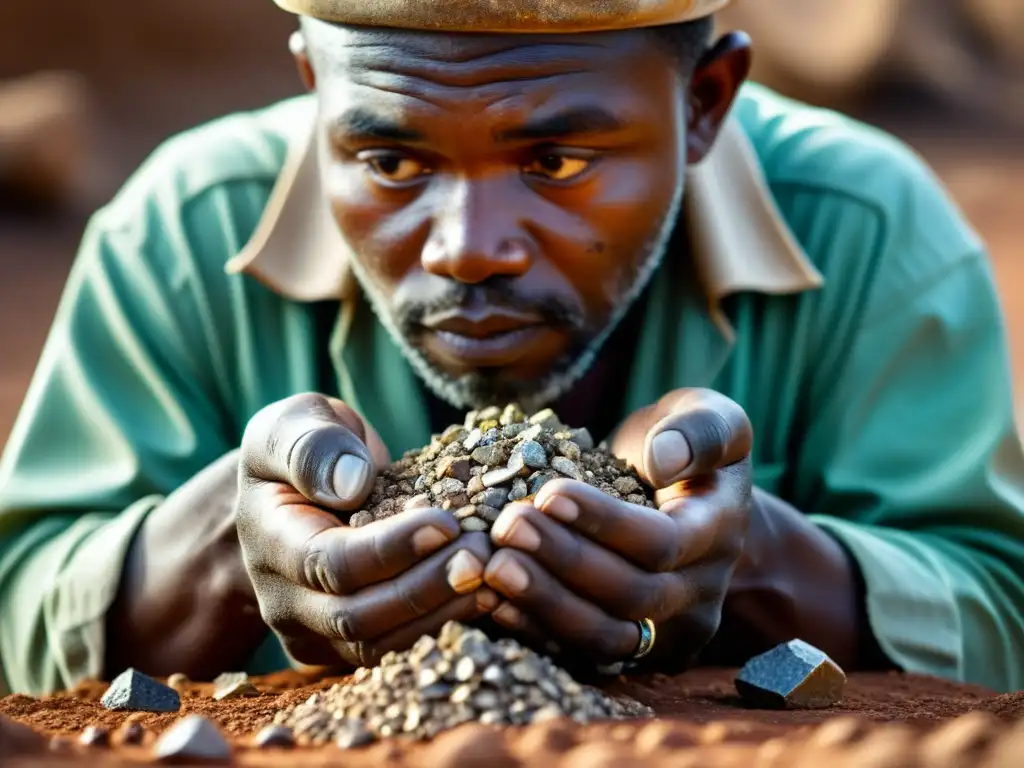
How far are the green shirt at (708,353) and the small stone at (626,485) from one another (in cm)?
79

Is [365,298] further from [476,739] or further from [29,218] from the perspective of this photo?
[29,218]

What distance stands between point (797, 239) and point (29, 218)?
20.9 ft

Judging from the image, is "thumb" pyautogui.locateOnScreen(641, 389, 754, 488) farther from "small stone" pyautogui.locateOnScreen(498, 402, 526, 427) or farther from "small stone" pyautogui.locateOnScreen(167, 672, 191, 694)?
"small stone" pyautogui.locateOnScreen(167, 672, 191, 694)

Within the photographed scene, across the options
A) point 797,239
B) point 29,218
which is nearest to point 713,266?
point 797,239

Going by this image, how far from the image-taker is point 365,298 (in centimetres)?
281

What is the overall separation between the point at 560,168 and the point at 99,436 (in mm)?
1024

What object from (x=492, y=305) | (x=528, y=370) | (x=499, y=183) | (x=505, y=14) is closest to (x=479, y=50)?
(x=505, y=14)

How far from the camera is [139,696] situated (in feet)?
6.77

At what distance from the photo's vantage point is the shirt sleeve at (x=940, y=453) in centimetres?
262

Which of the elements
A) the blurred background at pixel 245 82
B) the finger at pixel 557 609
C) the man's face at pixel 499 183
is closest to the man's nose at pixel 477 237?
the man's face at pixel 499 183

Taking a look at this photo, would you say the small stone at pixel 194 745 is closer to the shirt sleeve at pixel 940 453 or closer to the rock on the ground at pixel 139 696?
the rock on the ground at pixel 139 696

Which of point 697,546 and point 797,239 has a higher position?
point 797,239

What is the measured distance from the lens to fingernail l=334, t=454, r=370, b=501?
74.2 inches

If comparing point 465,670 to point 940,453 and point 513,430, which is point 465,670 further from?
point 940,453
